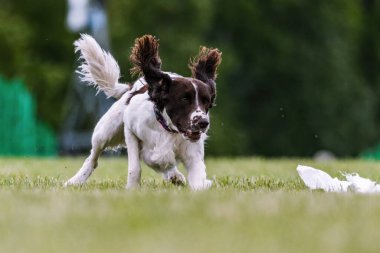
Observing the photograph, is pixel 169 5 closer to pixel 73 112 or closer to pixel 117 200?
pixel 73 112

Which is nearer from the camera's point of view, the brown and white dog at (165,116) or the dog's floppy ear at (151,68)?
the brown and white dog at (165,116)

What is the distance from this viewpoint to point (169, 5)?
1517 inches

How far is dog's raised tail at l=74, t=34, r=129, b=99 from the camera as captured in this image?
9141mm

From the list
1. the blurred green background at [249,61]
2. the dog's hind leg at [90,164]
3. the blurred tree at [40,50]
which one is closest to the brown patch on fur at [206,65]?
the dog's hind leg at [90,164]

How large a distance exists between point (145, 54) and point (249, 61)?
33.8 metres

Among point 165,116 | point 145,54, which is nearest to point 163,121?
point 165,116

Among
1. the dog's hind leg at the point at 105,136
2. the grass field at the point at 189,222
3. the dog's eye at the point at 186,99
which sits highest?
the dog's eye at the point at 186,99

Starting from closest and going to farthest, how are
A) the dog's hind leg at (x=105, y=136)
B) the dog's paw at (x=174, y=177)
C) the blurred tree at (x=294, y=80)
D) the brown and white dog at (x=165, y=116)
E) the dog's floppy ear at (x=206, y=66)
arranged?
the brown and white dog at (x=165, y=116), the dog's floppy ear at (x=206, y=66), the dog's paw at (x=174, y=177), the dog's hind leg at (x=105, y=136), the blurred tree at (x=294, y=80)

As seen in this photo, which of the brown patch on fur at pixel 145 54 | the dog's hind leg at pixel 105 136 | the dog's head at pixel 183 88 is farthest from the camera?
the dog's hind leg at pixel 105 136

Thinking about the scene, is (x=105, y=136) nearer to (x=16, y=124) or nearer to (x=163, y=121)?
(x=163, y=121)

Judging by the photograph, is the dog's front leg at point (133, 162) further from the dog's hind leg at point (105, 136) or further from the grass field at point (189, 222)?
the grass field at point (189, 222)

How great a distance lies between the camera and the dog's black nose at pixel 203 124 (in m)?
7.16

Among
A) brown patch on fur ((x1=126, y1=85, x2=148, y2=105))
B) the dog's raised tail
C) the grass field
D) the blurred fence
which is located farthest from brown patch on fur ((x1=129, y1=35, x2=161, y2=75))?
the blurred fence

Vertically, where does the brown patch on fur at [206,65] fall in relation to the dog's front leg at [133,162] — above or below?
above
